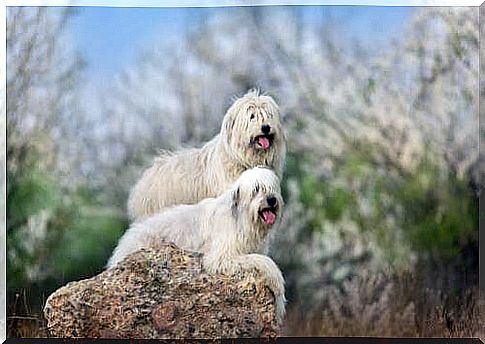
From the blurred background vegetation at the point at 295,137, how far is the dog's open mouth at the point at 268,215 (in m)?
0.16

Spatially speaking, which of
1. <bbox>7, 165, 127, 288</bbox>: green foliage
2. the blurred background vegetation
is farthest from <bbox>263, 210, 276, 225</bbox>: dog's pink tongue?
<bbox>7, 165, 127, 288</bbox>: green foliage

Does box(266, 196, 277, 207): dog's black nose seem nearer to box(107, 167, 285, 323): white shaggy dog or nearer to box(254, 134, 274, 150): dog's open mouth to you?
box(107, 167, 285, 323): white shaggy dog

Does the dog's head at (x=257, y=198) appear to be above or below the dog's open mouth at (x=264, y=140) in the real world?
below

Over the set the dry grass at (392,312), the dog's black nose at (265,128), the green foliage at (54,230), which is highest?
the dog's black nose at (265,128)

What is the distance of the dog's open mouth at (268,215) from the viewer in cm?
765

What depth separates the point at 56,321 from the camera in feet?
25.6

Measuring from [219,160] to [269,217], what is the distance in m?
0.44

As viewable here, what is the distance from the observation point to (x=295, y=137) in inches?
310

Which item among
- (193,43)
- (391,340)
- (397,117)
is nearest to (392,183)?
(397,117)

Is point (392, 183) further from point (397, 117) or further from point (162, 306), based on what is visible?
point (162, 306)

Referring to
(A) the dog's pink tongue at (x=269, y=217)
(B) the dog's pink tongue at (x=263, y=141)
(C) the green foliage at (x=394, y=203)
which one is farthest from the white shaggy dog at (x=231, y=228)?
(C) the green foliage at (x=394, y=203)

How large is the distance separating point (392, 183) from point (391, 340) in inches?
36.1

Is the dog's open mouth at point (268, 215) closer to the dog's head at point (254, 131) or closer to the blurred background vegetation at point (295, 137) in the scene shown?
the blurred background vegetation at point (295, 137)

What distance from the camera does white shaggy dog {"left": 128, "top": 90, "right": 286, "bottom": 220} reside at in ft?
25.4
